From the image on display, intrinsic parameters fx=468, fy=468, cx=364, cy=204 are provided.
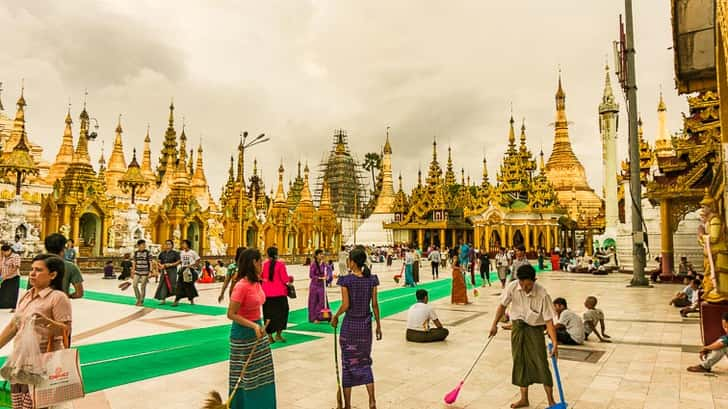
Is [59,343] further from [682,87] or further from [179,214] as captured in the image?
[179,214]

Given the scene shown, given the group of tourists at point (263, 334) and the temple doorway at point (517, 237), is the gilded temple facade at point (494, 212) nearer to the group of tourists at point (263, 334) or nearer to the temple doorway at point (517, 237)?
the temple doorway at point (517, 237)

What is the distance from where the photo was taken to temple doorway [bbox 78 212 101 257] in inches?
923

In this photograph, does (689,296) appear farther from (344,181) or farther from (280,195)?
(344,181)

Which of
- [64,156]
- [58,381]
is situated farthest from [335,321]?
[64,156]

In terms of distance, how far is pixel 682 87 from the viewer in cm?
762

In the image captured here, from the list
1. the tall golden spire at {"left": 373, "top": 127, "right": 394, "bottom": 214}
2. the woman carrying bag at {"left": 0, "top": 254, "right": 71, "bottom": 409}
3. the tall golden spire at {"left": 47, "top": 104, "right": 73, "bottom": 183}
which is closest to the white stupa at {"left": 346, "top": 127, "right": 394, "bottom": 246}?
the tall golden spire at {"left": 373, "top": 127, "right": 394, "bottom": 214}

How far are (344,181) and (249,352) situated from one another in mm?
56181

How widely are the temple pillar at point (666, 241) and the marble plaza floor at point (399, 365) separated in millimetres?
7635

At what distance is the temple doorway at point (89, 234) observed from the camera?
23.5 m

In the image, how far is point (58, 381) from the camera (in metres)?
2.92

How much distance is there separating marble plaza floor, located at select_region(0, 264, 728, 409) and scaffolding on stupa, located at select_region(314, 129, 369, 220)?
48.4 meters

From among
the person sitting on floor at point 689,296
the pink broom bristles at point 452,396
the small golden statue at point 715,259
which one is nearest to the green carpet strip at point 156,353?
the pink broom bristles at point 452,396

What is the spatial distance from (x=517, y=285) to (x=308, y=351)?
11.2ft

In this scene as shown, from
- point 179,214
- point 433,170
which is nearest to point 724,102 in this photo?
point 179,214
